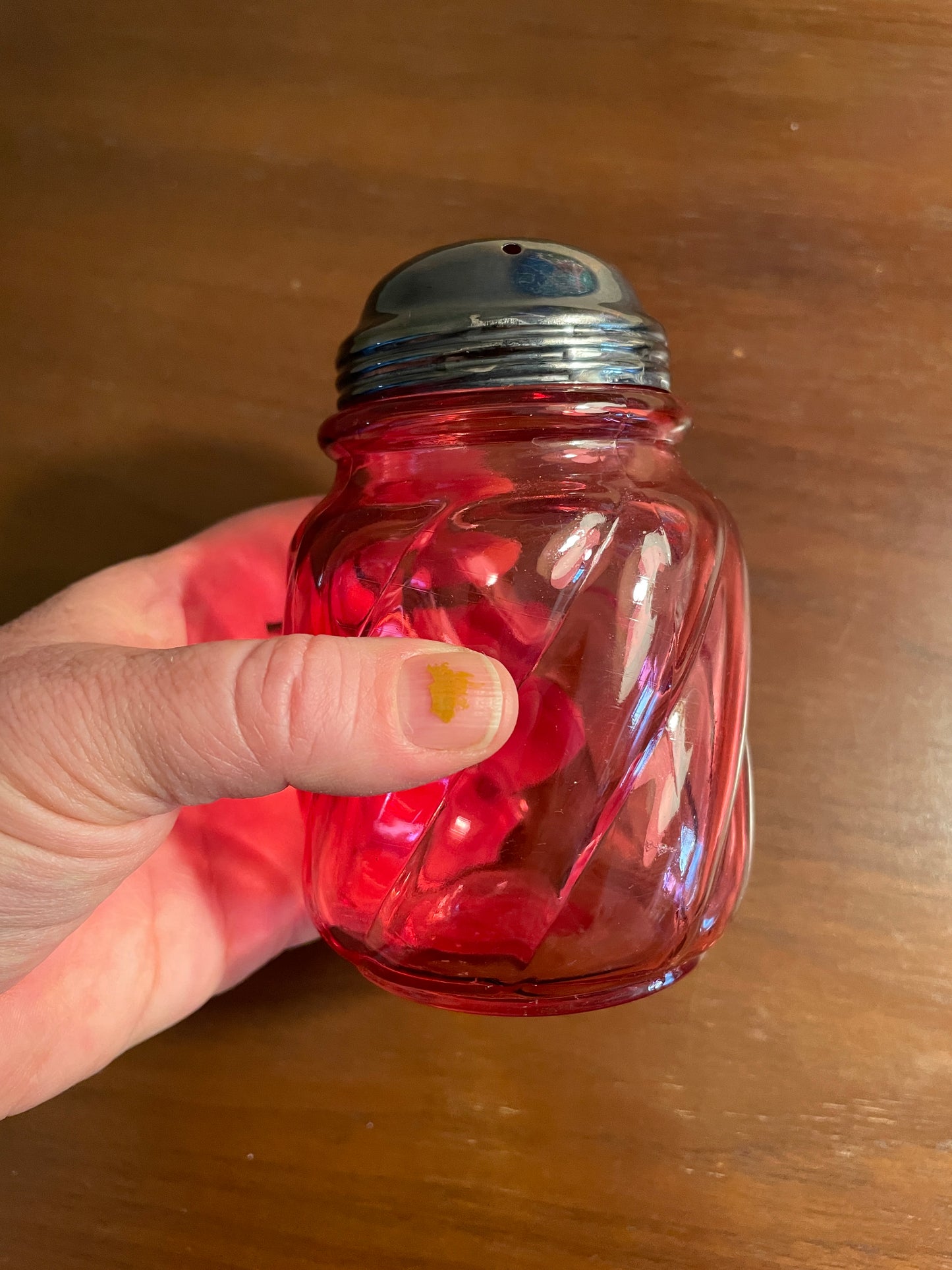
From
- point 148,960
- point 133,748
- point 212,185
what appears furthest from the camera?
point 212,185

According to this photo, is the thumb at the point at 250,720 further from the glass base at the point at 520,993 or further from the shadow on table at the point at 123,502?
the shadow on table at the point at 123,502

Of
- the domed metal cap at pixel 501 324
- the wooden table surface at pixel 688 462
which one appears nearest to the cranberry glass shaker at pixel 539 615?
the domed metal cap at pixel 501 324

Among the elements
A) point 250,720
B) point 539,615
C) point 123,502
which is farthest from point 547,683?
point 123,502

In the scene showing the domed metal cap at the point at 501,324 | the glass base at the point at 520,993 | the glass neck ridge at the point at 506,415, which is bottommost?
the glass base at the point at 520,993

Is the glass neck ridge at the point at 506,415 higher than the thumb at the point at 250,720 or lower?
higher

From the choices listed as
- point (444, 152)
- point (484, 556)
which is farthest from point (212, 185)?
point (484, 556)

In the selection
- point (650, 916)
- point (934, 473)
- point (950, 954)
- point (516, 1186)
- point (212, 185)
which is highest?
point (212, 185)

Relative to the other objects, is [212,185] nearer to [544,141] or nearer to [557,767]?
[544,141]
